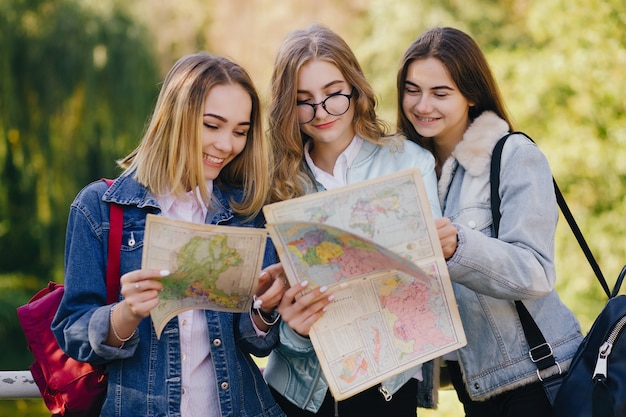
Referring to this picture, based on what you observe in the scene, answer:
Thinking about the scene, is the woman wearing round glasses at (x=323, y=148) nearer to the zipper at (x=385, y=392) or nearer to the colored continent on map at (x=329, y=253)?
the zipper at (x=385, y=392)

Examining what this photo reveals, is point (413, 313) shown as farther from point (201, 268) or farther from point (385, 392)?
point (201, 268)

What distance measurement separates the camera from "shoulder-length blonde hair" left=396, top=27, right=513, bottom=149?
214cm

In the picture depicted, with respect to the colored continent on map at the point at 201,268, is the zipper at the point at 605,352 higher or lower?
lower

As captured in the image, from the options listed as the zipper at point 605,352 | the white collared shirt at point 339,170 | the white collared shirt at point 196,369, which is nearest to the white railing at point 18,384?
the white collared shirt at point 196,369

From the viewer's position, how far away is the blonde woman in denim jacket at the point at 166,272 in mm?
1727

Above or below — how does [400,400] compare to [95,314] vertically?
below

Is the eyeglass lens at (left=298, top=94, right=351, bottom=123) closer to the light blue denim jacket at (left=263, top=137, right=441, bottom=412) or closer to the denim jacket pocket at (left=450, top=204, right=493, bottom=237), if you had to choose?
the light blue denim jacket at (left=263, top=137, right=441, bottom=412)

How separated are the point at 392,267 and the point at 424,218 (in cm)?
13

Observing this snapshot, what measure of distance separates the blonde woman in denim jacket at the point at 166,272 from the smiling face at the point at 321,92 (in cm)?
17

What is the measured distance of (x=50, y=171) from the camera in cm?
750

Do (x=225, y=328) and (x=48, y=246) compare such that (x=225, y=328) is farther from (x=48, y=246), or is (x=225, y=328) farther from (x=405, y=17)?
(x=405, y=17)

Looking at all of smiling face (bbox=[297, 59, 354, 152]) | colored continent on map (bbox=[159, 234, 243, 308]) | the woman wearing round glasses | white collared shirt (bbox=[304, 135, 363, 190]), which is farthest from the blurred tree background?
colored continent on map (bbox=[159, 234, 243, 308])

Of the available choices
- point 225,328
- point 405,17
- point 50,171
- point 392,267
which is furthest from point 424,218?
point 405,17

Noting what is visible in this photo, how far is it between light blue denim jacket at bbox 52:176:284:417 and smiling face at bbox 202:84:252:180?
191 millimetres
